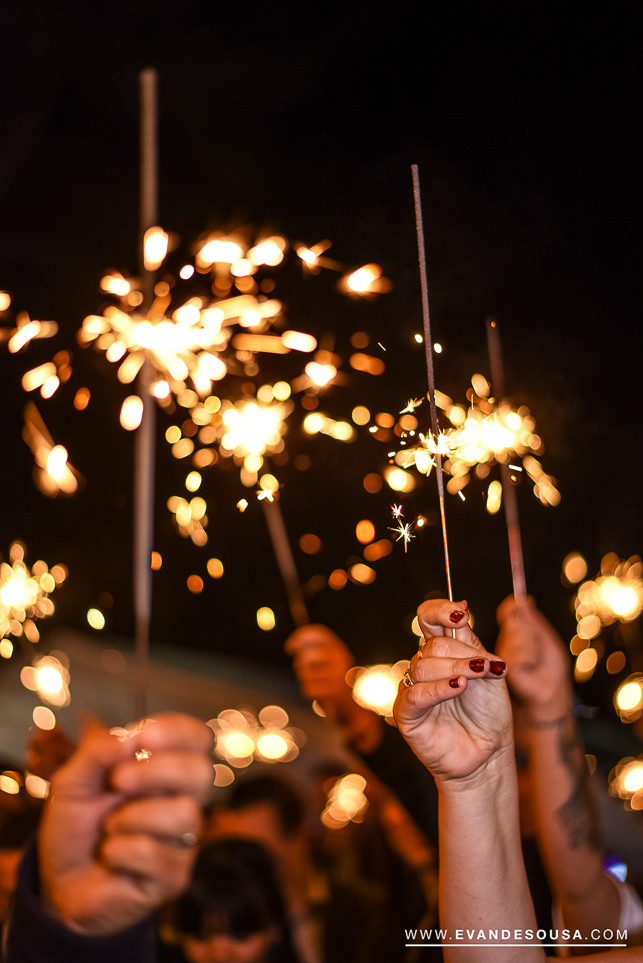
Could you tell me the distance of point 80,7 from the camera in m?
1.46

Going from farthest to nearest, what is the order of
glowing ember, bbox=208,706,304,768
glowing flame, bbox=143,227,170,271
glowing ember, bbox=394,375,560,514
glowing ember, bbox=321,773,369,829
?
1. glowing ember, bbox=208,706,304,768
2. glowing ember, bbox=321,773,369,829
3. glowing flame, bbox=143,227,170,271
4. glowing ember, bbox=394,375,560,514

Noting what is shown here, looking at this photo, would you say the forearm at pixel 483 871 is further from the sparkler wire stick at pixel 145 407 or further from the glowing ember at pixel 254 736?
the glowing ember at pixel 254 736

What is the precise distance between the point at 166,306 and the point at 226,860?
139 cm

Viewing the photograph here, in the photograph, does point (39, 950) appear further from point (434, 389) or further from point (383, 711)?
point (383, 711)

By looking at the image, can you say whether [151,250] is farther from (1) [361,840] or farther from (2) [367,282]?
(1) [361,840]

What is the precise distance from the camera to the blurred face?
124 centimetres

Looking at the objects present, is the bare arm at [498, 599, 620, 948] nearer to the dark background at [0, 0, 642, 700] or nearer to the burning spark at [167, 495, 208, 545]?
the dark background at [0, 0, 642, 700]

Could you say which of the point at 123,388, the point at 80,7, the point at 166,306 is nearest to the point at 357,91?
the point at 166,306

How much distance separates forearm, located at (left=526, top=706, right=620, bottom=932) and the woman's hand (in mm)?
433

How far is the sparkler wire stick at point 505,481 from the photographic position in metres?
1.15

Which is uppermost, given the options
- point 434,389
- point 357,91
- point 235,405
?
point 357,91

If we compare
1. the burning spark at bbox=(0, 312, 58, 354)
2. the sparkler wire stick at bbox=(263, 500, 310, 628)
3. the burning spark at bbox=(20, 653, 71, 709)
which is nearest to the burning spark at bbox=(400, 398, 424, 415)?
the sparkler wire stick at bbox=(263, 500, 310, 628)

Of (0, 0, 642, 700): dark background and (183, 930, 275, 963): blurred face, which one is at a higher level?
(0, 0, 642, 700): dark background

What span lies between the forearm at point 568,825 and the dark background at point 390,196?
0.98 ft
